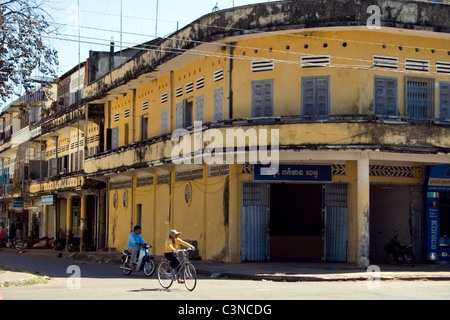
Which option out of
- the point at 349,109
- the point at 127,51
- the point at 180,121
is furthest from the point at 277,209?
the point at 127,51

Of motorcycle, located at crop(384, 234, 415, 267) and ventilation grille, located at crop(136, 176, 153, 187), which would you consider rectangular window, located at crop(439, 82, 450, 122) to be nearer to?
motorcycle, located at crop(384, 234, 415, 267)

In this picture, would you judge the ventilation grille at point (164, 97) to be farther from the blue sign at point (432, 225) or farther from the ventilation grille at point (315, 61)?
the blue sign at point (432, 225)

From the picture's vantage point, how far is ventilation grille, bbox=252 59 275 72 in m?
24.7

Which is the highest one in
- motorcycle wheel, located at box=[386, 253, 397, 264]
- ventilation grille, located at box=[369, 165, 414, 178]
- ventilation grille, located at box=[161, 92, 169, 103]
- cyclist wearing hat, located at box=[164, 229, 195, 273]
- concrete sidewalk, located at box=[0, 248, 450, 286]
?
ventilation grille, located at box=[161, 92, 169, 103]

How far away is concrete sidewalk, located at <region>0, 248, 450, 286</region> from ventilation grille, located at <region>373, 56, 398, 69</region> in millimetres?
6515

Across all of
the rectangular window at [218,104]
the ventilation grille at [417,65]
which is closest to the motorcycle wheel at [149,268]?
the rectangular window at [218,104]

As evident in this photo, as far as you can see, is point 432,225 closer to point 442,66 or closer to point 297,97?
point 442,66

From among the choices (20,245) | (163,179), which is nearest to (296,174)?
(163,179)

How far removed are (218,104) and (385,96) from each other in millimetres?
5955

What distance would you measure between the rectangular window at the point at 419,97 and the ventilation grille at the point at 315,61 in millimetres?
2780

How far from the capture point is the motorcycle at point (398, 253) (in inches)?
966

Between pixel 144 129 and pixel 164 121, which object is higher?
pixel 164 121

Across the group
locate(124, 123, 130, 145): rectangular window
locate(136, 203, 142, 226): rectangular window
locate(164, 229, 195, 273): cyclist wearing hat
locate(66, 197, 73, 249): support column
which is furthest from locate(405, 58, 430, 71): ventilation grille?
locate(66, 197, 73, 249): support column

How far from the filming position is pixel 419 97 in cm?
2458
